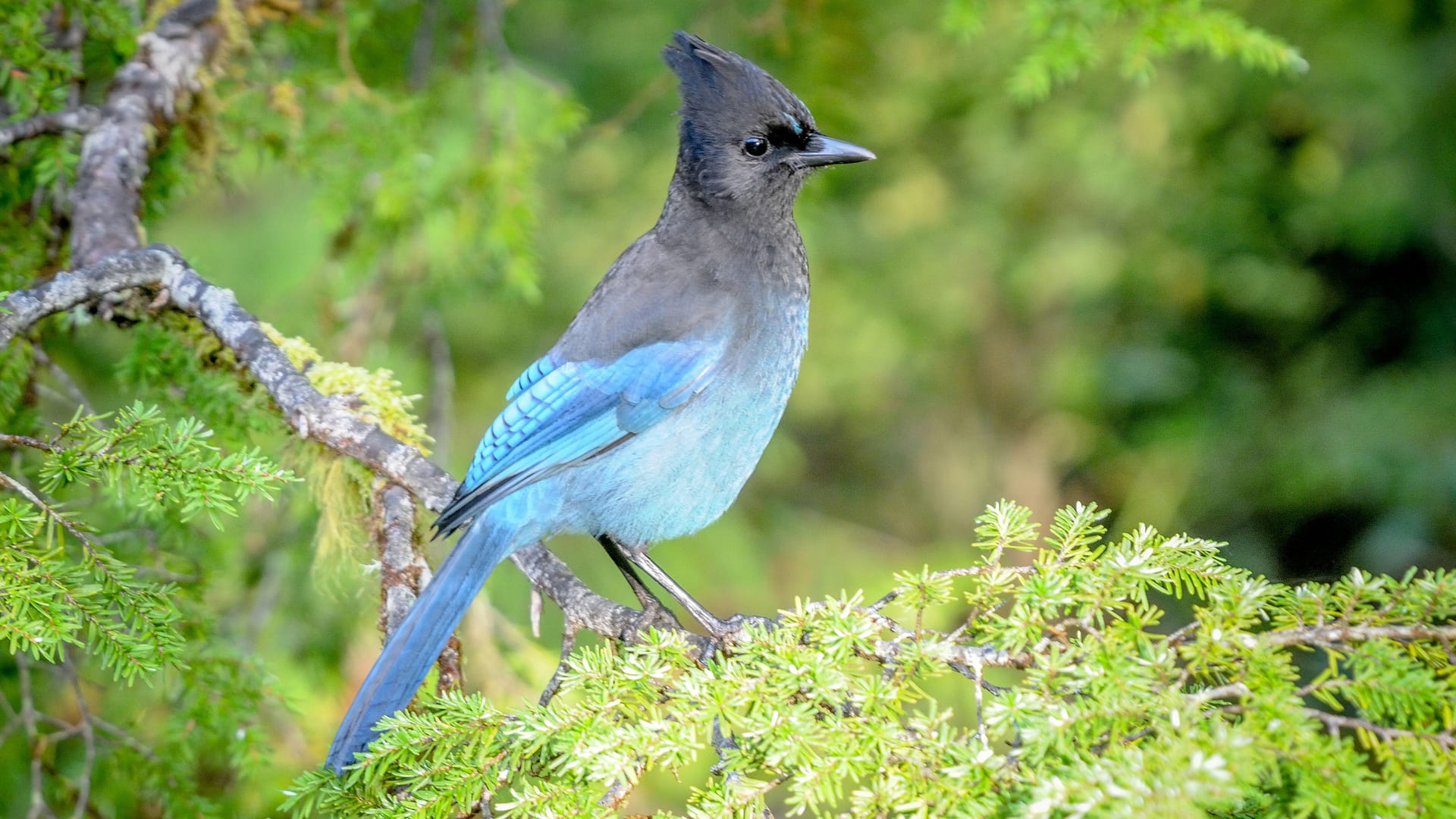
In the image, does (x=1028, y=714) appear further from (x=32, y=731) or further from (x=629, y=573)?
(x=32, y=731)

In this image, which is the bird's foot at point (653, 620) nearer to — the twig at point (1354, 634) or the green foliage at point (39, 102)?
the twig at point (1354, 634)

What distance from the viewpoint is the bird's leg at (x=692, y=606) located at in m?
2.40

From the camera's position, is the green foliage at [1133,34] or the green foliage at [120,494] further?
the green foliage at [1133,34]

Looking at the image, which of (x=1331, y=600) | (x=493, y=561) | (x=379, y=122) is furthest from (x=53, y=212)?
(x=1331, y=600)

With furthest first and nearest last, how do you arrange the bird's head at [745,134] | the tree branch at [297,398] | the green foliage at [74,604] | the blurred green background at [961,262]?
the blurred green background at [961,262] → the bird's head at [745,134] → the tree branch at [297,398] → the green foliage at [74,604]

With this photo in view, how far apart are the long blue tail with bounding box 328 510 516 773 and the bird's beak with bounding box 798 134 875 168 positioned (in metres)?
1.40

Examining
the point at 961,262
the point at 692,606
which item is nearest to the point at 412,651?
the point at 692,606

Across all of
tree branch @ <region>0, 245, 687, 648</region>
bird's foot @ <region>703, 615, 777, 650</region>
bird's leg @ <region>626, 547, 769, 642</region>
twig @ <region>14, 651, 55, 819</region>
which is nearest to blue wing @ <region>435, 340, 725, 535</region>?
tree branch @ <region>0, 245, 687, 648</region>

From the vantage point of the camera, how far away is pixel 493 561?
7.68ft

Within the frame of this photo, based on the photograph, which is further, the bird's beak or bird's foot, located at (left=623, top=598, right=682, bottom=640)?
the bird's beak

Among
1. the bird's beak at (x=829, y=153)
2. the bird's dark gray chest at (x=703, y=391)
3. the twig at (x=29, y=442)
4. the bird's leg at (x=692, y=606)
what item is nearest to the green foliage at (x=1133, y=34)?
the bird's beak at (x=829, y=153)

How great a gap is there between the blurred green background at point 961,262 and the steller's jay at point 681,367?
63cm

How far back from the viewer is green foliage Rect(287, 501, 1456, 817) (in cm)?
134

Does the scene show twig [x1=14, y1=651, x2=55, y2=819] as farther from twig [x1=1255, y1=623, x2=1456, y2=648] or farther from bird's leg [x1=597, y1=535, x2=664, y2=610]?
twig [x1=1255, y1=623, x2=1456, y2=648]
